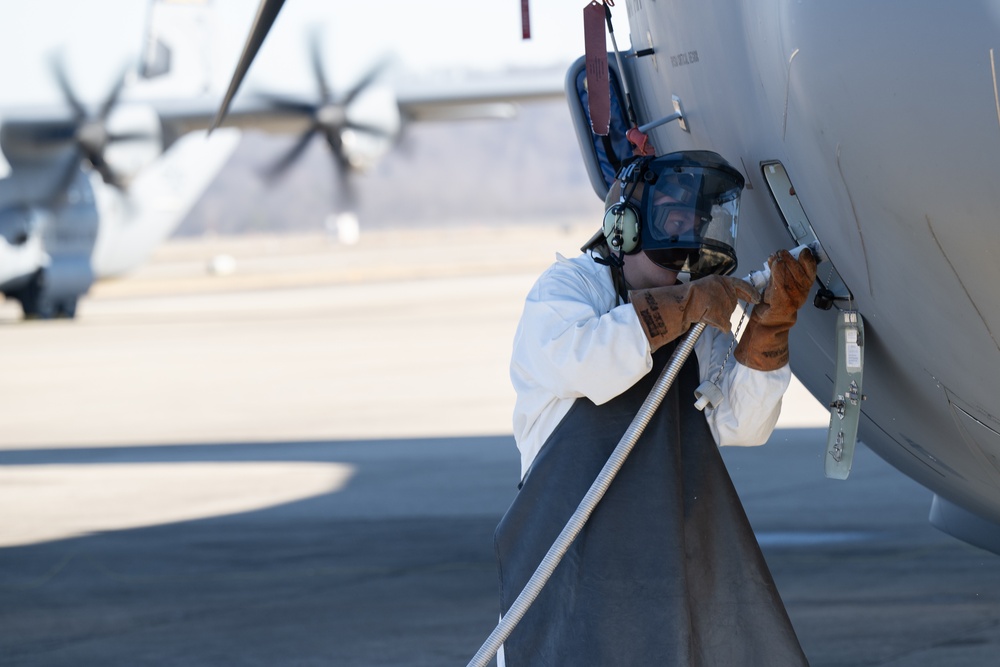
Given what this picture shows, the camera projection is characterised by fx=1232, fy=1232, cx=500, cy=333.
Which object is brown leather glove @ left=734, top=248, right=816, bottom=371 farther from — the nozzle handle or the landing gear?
the landing gear

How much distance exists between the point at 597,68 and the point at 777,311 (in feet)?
2.78

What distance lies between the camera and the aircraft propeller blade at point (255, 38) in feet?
13.9

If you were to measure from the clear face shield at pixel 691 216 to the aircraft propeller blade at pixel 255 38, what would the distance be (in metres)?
1.80

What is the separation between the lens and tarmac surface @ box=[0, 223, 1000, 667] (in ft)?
16.9

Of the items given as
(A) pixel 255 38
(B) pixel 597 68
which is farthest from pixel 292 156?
(B) pixel 597 68

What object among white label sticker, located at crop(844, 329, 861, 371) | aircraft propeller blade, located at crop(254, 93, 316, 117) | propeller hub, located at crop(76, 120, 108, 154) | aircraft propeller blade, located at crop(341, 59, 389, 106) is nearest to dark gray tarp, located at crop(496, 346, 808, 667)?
white label sticker, located at crop(844, 329, 861, 371)

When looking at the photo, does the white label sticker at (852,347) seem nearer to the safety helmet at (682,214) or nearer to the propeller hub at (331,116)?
the safety helmet at (682,214)

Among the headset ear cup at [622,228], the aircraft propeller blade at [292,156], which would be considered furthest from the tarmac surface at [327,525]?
the aircraft propeller blade at [292,156]

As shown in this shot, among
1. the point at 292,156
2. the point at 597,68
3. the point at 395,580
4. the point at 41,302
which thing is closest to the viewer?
the point at 597,68

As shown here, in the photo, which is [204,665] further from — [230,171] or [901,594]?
[230,171]

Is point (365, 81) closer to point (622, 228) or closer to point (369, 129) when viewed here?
point (369, 129)

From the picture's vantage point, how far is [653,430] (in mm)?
3123

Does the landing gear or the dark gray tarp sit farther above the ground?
the dark gray tarp

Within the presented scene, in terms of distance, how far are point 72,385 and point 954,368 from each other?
47.6 ft
